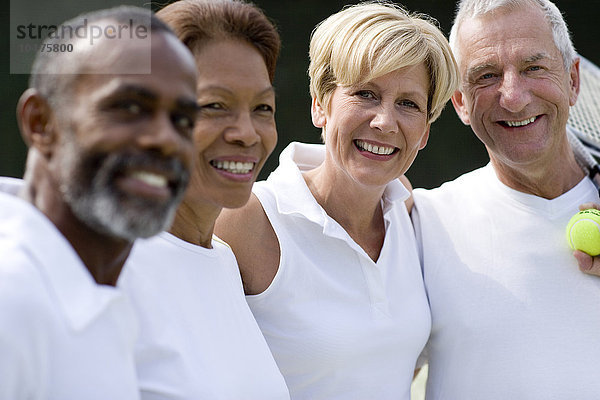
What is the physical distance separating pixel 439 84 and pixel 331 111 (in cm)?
37

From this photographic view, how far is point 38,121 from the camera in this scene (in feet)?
4.15

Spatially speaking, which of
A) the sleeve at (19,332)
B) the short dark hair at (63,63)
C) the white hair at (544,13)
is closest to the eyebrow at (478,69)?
the white hair at (544,13)

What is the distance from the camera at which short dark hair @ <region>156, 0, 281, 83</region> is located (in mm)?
1766

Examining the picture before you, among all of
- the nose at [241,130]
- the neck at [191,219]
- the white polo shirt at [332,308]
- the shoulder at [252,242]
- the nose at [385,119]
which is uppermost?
the nose at [241,130]

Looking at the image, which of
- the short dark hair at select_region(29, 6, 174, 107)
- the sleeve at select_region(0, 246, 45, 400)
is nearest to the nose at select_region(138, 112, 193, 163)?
the short dark hair at select_region(29, 6, 174, 107)

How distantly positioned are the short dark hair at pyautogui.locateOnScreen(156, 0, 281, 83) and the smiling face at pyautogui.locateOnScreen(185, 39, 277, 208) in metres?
0.02

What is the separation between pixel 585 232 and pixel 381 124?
853 mm

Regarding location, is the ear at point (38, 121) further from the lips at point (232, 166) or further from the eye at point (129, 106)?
the lips at point (232, 166)

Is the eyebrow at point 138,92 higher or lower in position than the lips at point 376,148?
higher

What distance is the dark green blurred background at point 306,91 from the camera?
21.5 feet

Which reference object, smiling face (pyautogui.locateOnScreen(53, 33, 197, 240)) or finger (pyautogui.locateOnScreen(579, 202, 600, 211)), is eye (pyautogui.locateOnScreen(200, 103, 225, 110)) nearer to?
smiling face (pyautogui.locateOnScreen(53, 33, 197, 240))

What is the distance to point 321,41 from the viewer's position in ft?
8.33

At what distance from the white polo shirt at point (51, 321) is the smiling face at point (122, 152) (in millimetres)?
84

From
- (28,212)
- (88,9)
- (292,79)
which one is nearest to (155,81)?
(28,212)
